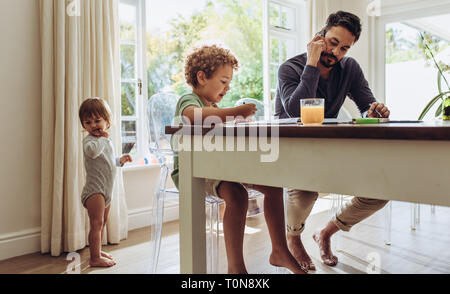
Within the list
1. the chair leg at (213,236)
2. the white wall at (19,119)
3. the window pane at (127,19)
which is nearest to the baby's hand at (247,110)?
the chair leg at (213,236)

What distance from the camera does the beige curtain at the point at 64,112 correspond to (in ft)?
7.16

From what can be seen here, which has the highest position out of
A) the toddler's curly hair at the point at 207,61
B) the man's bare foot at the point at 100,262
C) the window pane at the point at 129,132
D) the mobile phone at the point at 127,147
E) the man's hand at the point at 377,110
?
the toddler's curly hair at the point at 207,61

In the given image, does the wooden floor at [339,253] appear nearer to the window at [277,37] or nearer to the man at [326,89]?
the man at [326,89]

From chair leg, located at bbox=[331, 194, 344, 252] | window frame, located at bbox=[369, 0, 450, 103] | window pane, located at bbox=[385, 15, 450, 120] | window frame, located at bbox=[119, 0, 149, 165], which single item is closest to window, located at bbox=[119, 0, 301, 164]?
window frame, located at bbox=[369, 0, 450, 103]

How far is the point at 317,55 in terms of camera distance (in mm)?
1737

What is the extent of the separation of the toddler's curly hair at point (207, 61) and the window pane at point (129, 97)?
A: 51.2 inches

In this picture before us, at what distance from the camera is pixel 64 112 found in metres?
2.21

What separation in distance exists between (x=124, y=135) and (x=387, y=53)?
324cm

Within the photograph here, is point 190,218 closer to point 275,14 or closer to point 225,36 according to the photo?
point 275,14

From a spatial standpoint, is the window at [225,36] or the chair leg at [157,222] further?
the window at [225,36]

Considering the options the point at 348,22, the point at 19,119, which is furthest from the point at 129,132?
the point at 348,22

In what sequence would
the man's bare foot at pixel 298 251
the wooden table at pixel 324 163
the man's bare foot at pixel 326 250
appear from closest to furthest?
the wooden table at pixel 324 163 → the man's bare foot at pixel 298 251 → the man's bare foot at pixel 326 250

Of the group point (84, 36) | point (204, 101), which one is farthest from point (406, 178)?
point (84, 36)

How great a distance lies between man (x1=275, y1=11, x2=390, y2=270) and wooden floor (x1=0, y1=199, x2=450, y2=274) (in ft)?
0.70
